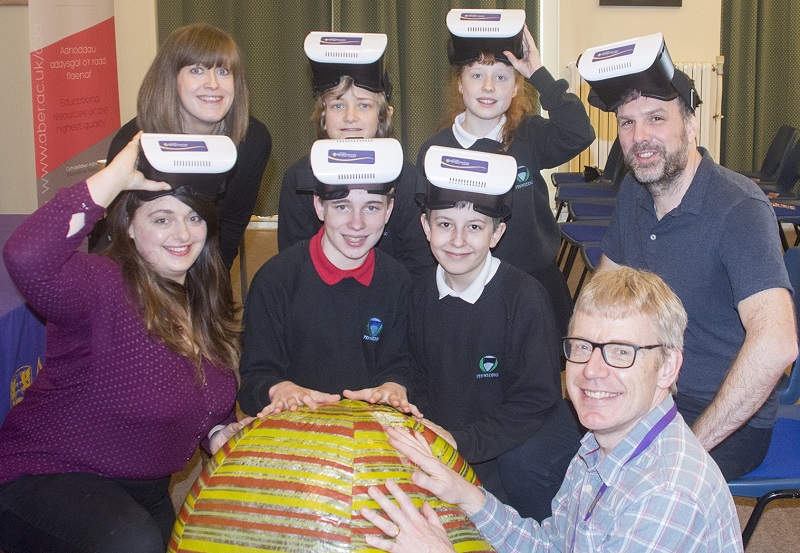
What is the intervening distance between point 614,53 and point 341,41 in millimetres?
934

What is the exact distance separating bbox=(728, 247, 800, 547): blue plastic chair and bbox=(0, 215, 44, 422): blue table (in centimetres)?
217

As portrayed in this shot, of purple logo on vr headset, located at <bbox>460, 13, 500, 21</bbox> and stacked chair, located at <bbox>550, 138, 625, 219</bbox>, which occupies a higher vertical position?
purple logo on vr headset, located at <bbox>460, 13, 500, 21</bbox>

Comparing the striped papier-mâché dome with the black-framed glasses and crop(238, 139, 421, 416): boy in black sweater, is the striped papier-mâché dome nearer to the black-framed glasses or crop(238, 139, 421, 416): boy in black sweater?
the black-framed glasses

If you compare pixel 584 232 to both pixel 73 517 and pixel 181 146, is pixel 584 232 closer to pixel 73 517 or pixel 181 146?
pixel 181 146

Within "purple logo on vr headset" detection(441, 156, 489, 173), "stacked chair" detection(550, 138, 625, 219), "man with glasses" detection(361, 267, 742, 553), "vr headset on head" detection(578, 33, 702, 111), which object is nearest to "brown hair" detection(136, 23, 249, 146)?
"purple logo on vr headset" detection(441, 156, 489, 173)

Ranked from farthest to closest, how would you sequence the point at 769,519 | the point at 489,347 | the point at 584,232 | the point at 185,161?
1. the point at 584,232
2. the point at 769,519
3. the point at 489,347
4. the point at 185,161

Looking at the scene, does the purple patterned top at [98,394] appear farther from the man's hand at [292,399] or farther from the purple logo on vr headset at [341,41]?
the purple logo on vr headset at [341,41]

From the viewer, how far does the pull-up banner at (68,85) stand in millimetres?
5566

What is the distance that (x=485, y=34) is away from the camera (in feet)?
9.57

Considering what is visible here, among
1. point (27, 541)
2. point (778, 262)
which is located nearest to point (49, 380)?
point (27, 541)

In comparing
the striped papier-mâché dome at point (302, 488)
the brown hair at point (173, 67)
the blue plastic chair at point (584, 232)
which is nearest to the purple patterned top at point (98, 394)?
the striped papier-mâché dome at point (302, 488)

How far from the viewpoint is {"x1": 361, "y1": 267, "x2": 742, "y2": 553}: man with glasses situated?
1.59 m

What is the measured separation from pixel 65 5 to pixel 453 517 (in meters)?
5.00

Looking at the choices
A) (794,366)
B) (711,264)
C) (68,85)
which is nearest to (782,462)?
(794,366)
